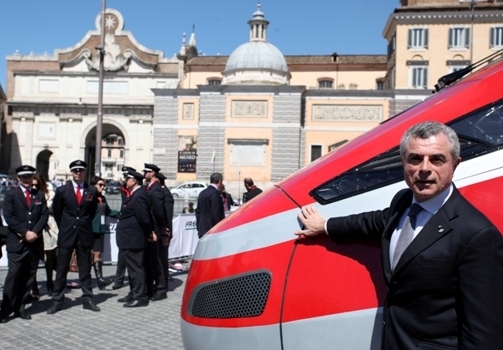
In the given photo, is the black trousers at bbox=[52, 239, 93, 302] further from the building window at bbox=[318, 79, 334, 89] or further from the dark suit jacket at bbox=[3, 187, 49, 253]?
the building window at bbox=[318, 79, 334, 89]

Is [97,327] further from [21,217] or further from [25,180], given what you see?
[25,180]

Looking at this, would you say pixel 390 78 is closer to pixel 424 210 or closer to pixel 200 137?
pixel 200 137

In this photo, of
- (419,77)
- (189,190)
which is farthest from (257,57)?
(189,190)

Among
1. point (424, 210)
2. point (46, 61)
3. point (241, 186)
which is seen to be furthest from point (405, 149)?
point (46, 61)

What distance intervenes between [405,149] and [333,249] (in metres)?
0.65

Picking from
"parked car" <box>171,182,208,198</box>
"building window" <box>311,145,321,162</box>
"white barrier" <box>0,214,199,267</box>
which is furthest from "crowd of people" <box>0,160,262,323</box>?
"building window" <box>311,145,321,162</box>

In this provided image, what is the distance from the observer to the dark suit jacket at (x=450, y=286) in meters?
1.85

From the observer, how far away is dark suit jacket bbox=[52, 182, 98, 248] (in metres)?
7.48

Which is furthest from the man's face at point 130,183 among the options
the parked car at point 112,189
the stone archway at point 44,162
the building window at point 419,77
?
the stone archway at point 44,162

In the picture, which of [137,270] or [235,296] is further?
[137,270]

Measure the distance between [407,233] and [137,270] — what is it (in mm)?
6324

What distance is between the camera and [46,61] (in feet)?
187

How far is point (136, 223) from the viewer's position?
26.1 ft

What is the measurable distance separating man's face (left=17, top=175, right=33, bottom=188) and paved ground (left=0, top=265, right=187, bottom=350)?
1688mm
